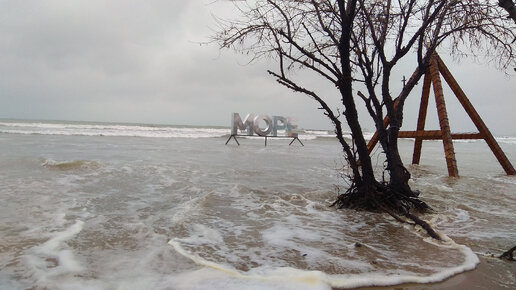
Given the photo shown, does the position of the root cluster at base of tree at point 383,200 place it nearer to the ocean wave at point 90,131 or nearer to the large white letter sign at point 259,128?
the large white letter sign at point 259,128

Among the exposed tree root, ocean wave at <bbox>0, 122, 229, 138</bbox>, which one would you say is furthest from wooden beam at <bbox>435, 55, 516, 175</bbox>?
ocean wave at <bbox>0, 122, 229, 138</bbox>

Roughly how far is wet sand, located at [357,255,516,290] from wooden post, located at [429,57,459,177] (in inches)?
260

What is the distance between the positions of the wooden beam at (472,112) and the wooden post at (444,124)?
388 mm

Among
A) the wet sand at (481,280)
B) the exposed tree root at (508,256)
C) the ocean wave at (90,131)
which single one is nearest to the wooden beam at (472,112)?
the exposed tree root at (508,256)

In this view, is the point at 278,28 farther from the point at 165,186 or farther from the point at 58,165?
the point at 58,165

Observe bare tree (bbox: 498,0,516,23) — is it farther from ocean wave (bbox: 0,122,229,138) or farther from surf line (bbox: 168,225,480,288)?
ocean wave (bbox: 0,122,229,138)

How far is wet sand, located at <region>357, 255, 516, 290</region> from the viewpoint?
2.53m

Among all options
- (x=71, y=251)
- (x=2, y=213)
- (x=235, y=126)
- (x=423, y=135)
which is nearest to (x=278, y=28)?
(x=71, y=251)

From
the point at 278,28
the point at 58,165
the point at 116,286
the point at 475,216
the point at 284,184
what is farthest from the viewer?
the point at 58,165

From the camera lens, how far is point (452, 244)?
353cm

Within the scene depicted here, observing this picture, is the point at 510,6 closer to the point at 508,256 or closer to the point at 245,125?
the point at 508,256

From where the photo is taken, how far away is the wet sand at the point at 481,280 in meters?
2.53

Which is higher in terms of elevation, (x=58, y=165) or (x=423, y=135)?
(x=423, y=135)

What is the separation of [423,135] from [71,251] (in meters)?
9.21
